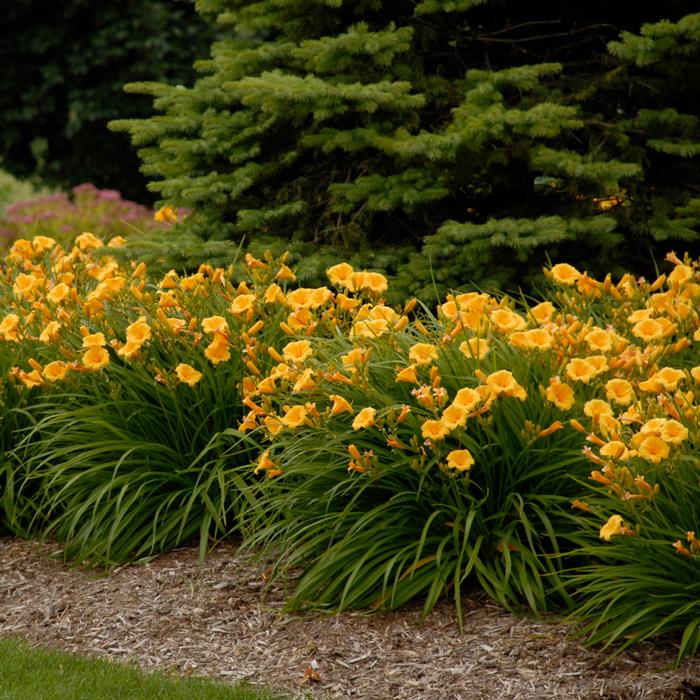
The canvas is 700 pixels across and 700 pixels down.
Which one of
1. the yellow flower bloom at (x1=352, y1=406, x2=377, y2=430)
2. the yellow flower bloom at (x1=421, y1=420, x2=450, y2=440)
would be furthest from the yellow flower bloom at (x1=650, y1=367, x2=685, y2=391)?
the yellow flower bloom at (x1=352, y1=406, x2=377, y2=430)

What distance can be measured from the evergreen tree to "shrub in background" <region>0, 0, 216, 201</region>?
7591 millimetres

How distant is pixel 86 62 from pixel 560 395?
1160 centimetres

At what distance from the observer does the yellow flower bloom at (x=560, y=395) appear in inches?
144

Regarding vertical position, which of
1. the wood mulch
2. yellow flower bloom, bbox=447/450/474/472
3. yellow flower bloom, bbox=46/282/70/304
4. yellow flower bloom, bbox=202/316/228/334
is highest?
yellow flower bloom, bbox=46/282/70/304

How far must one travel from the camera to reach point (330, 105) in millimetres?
5695

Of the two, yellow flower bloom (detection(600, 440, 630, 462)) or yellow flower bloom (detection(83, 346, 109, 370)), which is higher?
yellow flower bloom (detection(83, 346, 109, 370))

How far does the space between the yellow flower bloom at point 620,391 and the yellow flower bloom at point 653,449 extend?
44 cm

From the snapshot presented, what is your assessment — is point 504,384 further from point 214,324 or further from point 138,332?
point 138,332

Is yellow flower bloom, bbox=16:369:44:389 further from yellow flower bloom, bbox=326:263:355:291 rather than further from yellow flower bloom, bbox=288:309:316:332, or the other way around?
yellow flower bloom, bbox=326:263:355:291

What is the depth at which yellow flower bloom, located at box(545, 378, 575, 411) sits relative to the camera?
3.66 metres

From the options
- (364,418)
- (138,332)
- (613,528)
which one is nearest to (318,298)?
(138,332)

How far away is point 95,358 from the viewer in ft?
14.8

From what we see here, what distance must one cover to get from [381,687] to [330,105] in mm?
3295

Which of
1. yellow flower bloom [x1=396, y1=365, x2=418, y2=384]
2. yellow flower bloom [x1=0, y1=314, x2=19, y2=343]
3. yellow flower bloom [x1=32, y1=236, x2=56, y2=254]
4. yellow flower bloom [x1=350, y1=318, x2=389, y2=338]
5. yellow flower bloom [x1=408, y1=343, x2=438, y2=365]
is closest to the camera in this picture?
yellow flower bloom [x1=396, y1=365, x2=418, y2=384]
